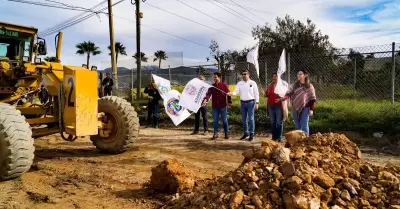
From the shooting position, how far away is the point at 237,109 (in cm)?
1254

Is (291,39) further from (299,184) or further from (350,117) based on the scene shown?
(299,184)

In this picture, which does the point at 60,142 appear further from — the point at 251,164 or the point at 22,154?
the point at 251,164

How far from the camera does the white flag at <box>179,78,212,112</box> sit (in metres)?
9.73

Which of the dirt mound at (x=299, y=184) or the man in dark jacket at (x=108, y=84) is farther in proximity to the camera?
the man in dark jacket at (x=108, y=84)

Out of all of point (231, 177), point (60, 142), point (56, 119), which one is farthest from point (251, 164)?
point (60, 142)

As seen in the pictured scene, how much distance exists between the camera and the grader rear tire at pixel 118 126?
7.17 m

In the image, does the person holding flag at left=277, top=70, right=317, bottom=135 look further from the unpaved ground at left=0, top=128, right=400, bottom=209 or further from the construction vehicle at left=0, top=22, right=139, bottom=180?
the construction vehicle at left=0, top=22, right=139, bottom=180

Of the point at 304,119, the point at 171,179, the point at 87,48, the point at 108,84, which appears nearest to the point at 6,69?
the point at 171,179

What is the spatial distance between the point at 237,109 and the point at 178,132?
2.54 metres

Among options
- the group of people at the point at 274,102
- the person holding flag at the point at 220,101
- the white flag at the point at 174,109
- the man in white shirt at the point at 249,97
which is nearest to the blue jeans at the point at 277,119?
the group of people at the point at 274,102

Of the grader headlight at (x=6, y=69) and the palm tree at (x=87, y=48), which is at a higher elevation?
the palm tree at (x=87, y=48)

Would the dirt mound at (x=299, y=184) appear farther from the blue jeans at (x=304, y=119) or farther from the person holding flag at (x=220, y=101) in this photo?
the person holding flag at (x=220, y=101)

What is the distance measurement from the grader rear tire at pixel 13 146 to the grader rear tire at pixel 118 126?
2.13m

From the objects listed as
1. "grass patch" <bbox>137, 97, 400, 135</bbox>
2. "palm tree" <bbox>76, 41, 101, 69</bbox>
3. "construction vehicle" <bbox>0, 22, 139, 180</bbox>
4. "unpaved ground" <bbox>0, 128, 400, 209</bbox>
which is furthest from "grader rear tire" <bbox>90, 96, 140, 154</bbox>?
"palm tree" <bbox>76, 41, 101, 69</bbox>
